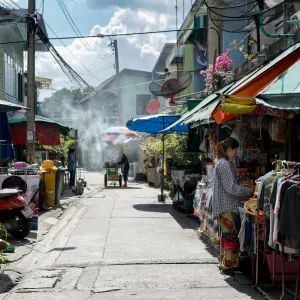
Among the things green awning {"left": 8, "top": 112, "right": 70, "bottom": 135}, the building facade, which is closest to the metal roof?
the building facade

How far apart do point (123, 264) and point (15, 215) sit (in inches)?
112

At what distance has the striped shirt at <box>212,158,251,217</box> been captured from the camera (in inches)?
273

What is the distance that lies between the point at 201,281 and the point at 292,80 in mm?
2999

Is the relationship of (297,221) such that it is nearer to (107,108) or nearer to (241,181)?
(241,181)

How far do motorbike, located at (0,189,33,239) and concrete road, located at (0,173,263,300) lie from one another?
18.2 inches

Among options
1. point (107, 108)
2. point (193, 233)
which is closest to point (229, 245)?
point (193, 233)

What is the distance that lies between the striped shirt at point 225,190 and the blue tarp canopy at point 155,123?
8.10 metres

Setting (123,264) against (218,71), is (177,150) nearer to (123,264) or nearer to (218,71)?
(218,71)

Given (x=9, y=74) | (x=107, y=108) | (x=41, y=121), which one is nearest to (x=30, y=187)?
(x=41, y=121)

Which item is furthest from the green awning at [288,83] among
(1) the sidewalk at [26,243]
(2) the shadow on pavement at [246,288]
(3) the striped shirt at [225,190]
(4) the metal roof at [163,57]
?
(4) the metal roof at [163,57]

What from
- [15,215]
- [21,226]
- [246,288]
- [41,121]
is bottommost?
[246,288]

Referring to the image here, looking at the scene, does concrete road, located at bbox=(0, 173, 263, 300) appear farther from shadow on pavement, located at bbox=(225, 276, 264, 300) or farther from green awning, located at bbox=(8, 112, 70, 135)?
green awning, located at bbox=(8, 112, 70, 135)

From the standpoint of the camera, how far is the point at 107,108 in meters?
53.2

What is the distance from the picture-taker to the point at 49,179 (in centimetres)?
1470
